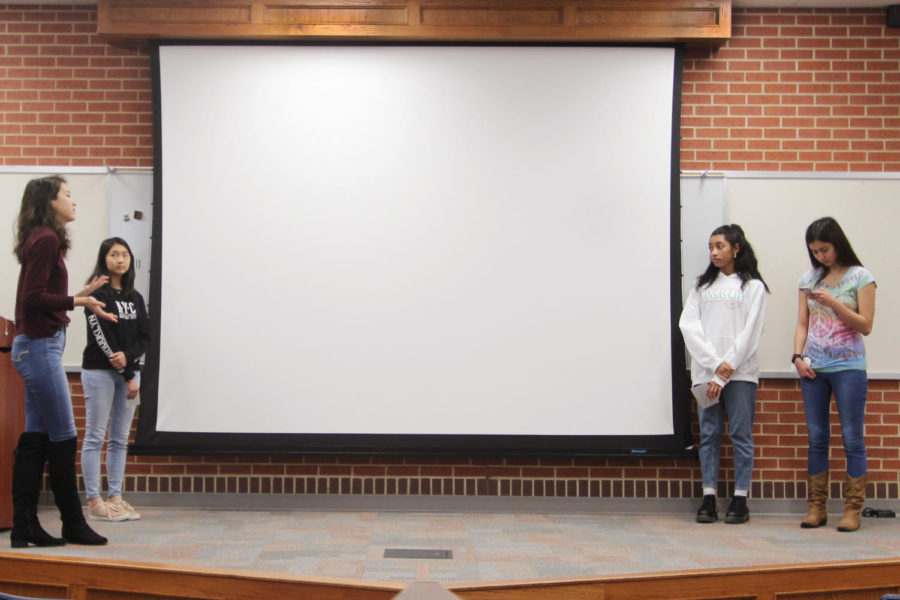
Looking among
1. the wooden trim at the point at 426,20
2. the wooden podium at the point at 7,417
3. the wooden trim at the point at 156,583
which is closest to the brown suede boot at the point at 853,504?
the wooden trim at the point at 426,20

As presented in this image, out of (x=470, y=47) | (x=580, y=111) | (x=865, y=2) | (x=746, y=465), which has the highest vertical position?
(x=865, y=2)

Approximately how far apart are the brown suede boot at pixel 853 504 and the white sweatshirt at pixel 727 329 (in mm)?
678

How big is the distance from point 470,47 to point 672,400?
90.2 inches

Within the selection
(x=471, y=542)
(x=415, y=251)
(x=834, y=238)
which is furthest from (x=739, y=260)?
(x=471, y=542)

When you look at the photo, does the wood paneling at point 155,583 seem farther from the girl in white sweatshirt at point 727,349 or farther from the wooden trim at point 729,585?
the girl in white sweatshirt at point 727,349

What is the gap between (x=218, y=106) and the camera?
4.57 meters

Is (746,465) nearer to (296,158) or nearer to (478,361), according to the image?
(478,361)

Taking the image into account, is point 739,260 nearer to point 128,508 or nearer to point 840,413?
point 840,413

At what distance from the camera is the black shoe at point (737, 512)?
4250 millimetres

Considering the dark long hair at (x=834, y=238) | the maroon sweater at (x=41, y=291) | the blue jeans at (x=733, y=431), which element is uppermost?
the dark long hair at (x=834, y=238)

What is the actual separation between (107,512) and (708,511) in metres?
3.11

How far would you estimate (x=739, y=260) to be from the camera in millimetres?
4305

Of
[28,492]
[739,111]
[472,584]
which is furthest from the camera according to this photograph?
[739,111]

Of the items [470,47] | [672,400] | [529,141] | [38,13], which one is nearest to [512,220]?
[529,141]
